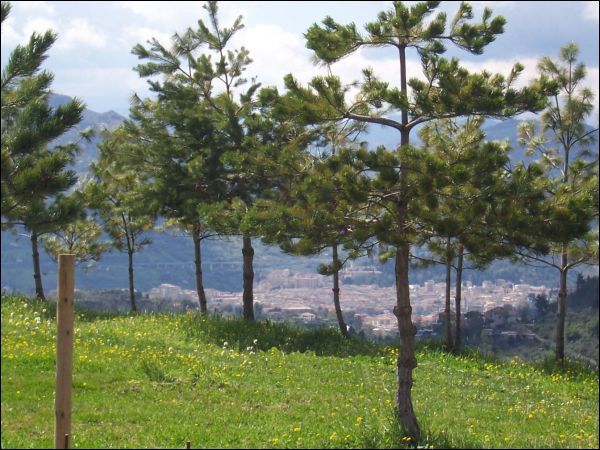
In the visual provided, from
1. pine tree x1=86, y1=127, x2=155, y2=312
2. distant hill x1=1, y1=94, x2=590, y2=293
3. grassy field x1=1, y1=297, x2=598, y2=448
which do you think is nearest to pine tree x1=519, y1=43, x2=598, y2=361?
grassy field x1=1, y1=297, x2=598, y2=448

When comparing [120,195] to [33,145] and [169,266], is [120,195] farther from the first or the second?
[169,266]

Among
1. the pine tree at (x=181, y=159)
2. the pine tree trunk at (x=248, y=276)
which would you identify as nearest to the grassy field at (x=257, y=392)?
the pine tree trunk at (x=248, y=276)

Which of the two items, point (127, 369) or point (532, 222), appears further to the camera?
point (127, 369)

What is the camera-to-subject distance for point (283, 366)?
1443 cm

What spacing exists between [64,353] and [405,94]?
18.7ft

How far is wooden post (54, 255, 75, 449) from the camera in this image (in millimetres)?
7074

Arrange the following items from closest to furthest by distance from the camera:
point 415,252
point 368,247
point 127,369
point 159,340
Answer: point 368,247
point 127,369
point 159,340
point 415,252

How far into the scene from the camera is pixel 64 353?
23.4 feet

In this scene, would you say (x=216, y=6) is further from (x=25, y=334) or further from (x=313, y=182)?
(x=313, y=182)

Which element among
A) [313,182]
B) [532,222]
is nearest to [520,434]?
[532,222]

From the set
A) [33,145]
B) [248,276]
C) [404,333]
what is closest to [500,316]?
[248,276]

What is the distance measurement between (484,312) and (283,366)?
45.5ft

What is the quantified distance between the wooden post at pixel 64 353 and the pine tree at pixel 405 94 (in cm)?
431

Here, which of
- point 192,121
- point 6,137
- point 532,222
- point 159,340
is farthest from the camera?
point 192,121
